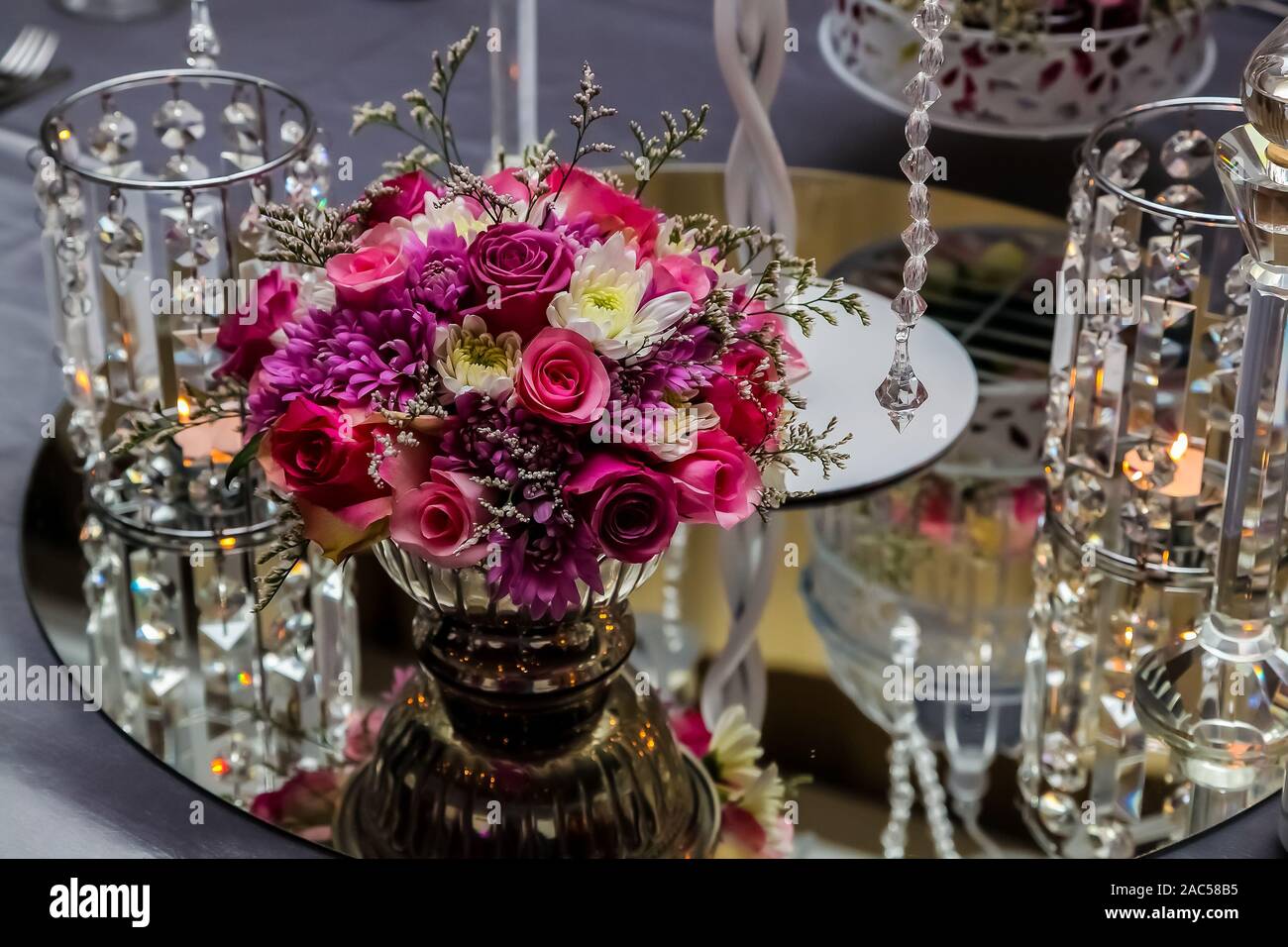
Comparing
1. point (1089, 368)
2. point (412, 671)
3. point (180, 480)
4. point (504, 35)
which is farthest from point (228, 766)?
point (504, 35)

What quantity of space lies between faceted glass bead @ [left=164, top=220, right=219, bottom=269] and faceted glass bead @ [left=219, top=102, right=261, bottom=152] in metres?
0.12

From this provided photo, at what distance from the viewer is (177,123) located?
1122mm

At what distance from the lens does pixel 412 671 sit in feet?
3.08

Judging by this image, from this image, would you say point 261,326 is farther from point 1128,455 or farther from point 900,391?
point 1128,455

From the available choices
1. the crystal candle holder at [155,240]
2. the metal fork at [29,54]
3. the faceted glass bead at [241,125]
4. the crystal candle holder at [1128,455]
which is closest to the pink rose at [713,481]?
the crystal candle holder at [1128,455]

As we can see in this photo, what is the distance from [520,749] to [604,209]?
0.78ft

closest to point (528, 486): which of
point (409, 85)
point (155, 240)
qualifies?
point (155, 240)

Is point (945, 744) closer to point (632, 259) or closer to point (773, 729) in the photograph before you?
point (773, 729)

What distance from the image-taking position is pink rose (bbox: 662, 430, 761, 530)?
2.57ft

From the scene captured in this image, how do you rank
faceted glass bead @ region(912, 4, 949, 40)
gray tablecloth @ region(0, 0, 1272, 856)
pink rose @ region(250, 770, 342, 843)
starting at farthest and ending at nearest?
1. gray tablecloth @ region(0, 0, 1272, 856)
2. pink rose @ region(250, 770, 342, 843)
3. faceted glass bead @ region(912, 4, 949, 40)

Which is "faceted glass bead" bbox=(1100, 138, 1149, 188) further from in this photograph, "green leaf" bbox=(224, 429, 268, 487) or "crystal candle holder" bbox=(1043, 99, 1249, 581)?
"green leaf" bbox=(224, 429, 268, 487)

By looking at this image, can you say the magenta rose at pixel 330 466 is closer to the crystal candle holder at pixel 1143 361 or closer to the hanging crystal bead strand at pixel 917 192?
the hanging crystal bead strand at pixel 917 192

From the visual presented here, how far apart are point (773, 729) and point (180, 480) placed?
0.34m

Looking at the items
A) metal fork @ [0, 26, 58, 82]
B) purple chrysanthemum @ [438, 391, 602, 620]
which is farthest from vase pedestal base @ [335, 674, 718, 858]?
metal fork @ [0, 26, 58, 82]
